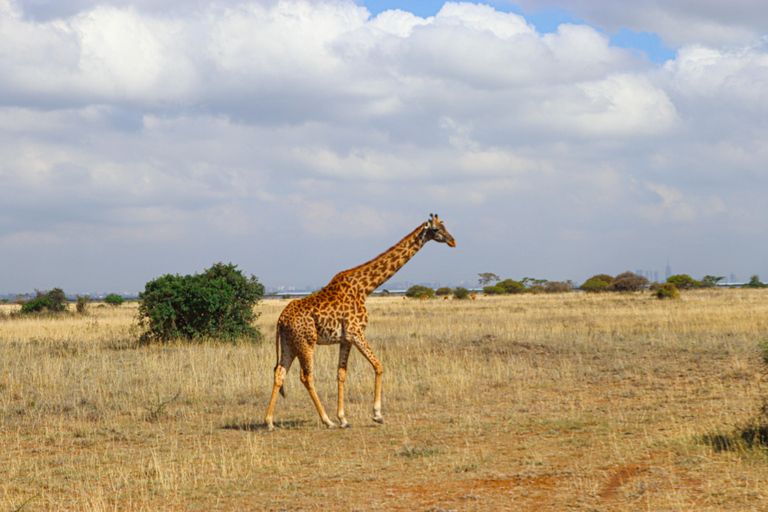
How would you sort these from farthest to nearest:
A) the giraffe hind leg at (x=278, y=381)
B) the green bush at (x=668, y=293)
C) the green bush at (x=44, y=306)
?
the green bush at (x=668, y=293) < the green bush at (x=44, y=306) < the giraffe hind leg at (x=278, y=381)

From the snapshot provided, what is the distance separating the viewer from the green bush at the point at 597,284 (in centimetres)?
6650

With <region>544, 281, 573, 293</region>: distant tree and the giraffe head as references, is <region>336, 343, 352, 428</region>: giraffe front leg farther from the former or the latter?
<region>544, 281, 573, 293</region>: distant tree

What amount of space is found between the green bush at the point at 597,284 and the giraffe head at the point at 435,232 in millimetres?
56962

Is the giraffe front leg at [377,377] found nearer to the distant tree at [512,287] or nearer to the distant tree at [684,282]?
the distant tree at [684,282]

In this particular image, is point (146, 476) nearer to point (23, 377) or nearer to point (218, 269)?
point (23, 377)

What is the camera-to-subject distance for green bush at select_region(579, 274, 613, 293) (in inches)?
2618

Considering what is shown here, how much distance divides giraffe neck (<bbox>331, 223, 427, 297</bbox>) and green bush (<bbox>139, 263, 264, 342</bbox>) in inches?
410

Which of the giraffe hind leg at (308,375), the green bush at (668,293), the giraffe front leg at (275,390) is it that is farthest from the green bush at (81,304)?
the green bush at (668,293)

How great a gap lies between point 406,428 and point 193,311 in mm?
12522

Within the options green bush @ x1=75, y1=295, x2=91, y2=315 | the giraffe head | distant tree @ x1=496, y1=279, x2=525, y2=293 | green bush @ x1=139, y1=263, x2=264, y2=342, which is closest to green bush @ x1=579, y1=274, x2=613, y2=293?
distant tree @ x1=496, y1=279, x2=525, y2=293

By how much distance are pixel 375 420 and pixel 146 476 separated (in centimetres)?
362

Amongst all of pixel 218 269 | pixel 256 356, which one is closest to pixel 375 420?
pixel 256 356

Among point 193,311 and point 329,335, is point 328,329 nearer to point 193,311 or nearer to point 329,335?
point 329,335

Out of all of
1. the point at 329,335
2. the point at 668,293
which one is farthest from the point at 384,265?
the point at 668,293
